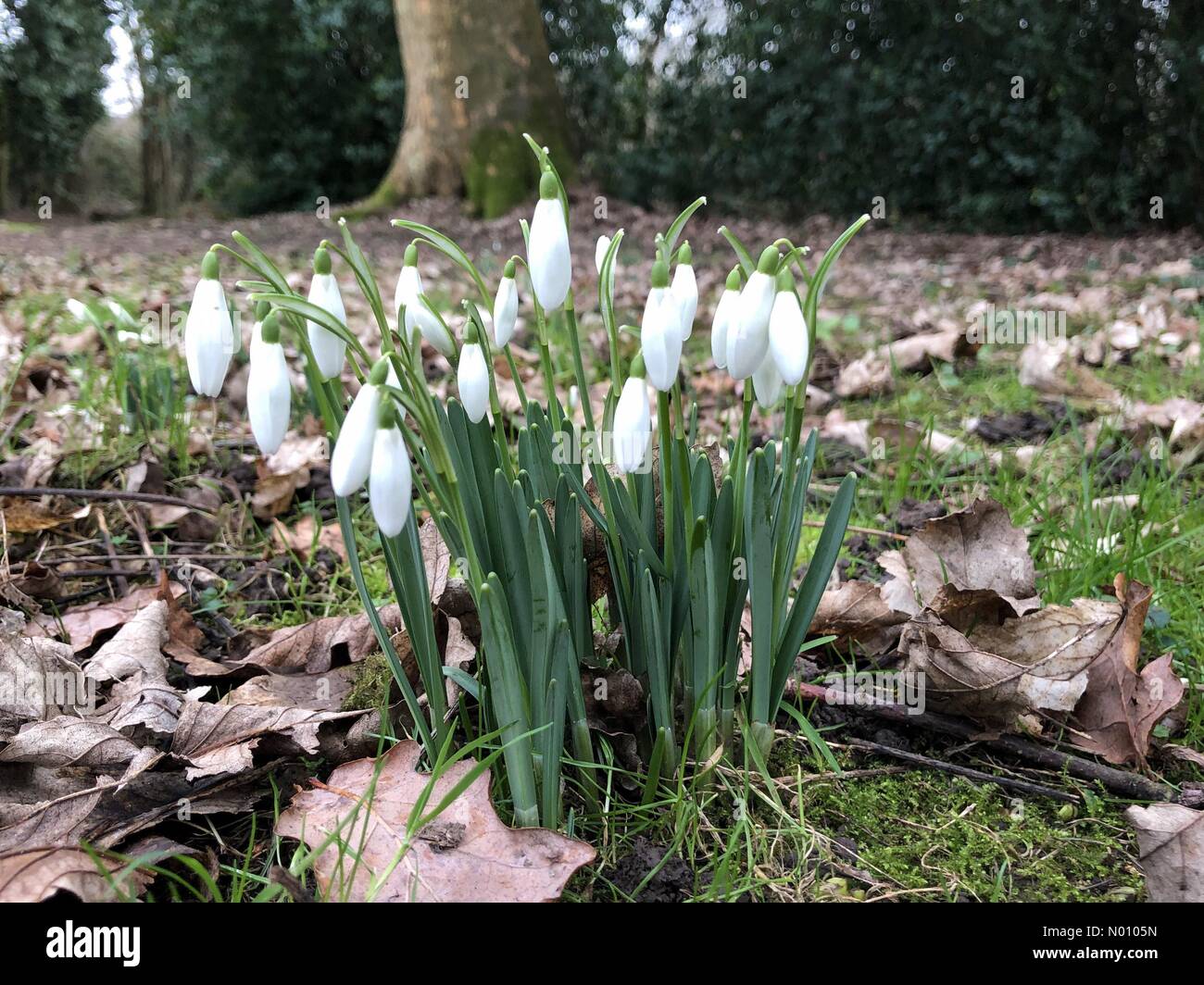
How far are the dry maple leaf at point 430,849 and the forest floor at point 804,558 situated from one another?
0.21 ft

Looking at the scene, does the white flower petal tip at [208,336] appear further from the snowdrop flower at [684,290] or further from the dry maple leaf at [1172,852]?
the dry maple leaf at [1172,852]

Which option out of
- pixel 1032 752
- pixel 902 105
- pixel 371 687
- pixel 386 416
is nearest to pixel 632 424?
pixel 386 416

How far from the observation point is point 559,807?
56.0 inches

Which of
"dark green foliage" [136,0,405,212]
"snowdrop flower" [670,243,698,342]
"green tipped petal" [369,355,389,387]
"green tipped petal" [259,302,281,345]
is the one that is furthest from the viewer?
"dark green foliage" [136,0,405,212]

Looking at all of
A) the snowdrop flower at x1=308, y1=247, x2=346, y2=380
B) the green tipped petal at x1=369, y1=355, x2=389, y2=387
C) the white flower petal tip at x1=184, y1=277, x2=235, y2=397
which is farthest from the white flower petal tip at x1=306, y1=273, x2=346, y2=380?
the green tipped petal at x1=369, y1=355, x2=389, y2=387

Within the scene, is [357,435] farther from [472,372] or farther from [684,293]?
[684,293]

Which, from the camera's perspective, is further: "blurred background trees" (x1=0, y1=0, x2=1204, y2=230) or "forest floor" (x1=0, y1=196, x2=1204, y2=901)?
"blurred background trees" (x1=0, y1=0, x2=1204, y2=230)

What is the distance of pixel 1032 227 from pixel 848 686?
8.99 m

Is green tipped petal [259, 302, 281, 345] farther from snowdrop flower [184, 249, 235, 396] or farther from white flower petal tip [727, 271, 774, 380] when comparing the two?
white flower petal tip [727, 271, 774, 380]

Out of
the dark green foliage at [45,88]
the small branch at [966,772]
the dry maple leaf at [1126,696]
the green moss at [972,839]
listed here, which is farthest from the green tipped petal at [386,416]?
the dark green foliage at [45,88]

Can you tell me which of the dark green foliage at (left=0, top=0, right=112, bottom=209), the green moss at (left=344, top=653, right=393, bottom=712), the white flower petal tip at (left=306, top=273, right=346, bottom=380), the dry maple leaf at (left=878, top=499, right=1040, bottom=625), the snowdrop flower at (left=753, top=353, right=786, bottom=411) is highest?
the dark green foliage at (left=0, top=0, right=112, bottom=209)

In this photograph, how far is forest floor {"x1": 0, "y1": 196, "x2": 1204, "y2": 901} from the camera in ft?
4.58

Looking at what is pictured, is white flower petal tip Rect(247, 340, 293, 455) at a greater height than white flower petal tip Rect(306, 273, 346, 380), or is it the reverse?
white flower petal tip Rect(306, 273, 346, 380)

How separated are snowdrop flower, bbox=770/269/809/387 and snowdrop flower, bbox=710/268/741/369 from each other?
5cm
